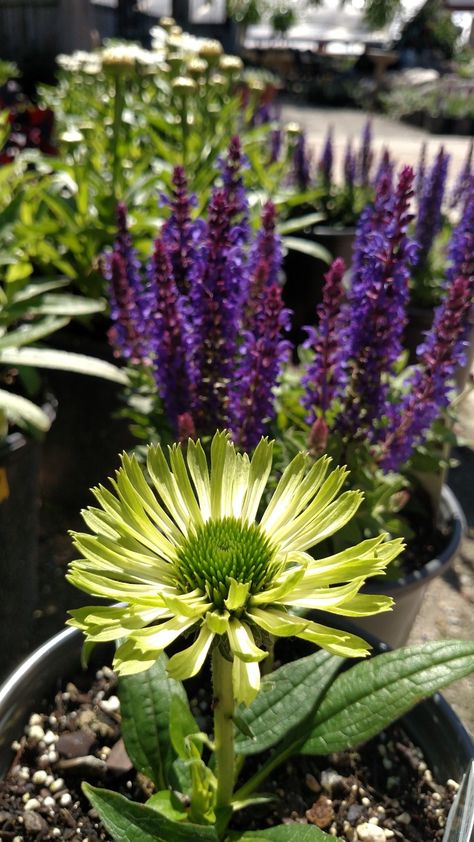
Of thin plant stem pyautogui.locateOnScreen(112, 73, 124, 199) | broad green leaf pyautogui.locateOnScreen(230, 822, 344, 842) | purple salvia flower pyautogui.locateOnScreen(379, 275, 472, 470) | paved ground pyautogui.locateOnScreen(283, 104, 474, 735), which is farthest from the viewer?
thin plant stem pyautogui.locateOnScreen(112, 73, 124, 199)

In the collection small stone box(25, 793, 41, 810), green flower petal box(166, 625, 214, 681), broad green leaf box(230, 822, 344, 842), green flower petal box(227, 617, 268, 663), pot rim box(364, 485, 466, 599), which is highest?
green flower petal box(227, 617, 268, 663)

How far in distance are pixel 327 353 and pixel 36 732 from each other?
863 millimetres

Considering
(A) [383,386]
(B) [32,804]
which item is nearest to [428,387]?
(A) [383,386]

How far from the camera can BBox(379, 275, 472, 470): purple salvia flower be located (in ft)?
5.15

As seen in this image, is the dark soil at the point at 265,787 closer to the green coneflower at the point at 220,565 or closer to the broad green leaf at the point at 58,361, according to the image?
the green coneflower at the point at 220,565

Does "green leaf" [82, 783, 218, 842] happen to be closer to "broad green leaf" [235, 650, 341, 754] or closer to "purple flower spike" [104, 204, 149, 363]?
"broad green leaf" [235, 650, 341, 754]

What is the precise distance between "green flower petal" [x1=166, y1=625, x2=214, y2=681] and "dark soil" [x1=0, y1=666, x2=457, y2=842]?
1.68 feet

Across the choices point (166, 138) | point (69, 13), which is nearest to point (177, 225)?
point (166, 138)

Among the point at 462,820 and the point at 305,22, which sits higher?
the point at 305,22

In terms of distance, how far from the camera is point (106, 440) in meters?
2.63

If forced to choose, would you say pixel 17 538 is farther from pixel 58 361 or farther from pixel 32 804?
pixel 32 804

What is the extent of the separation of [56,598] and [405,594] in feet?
3.80

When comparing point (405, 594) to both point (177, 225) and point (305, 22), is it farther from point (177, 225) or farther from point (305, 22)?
point (305, 22)

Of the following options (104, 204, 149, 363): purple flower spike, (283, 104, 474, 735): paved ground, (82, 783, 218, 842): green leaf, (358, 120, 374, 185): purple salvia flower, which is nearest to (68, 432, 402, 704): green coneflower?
(82, 783, 218, 842): green leaf
